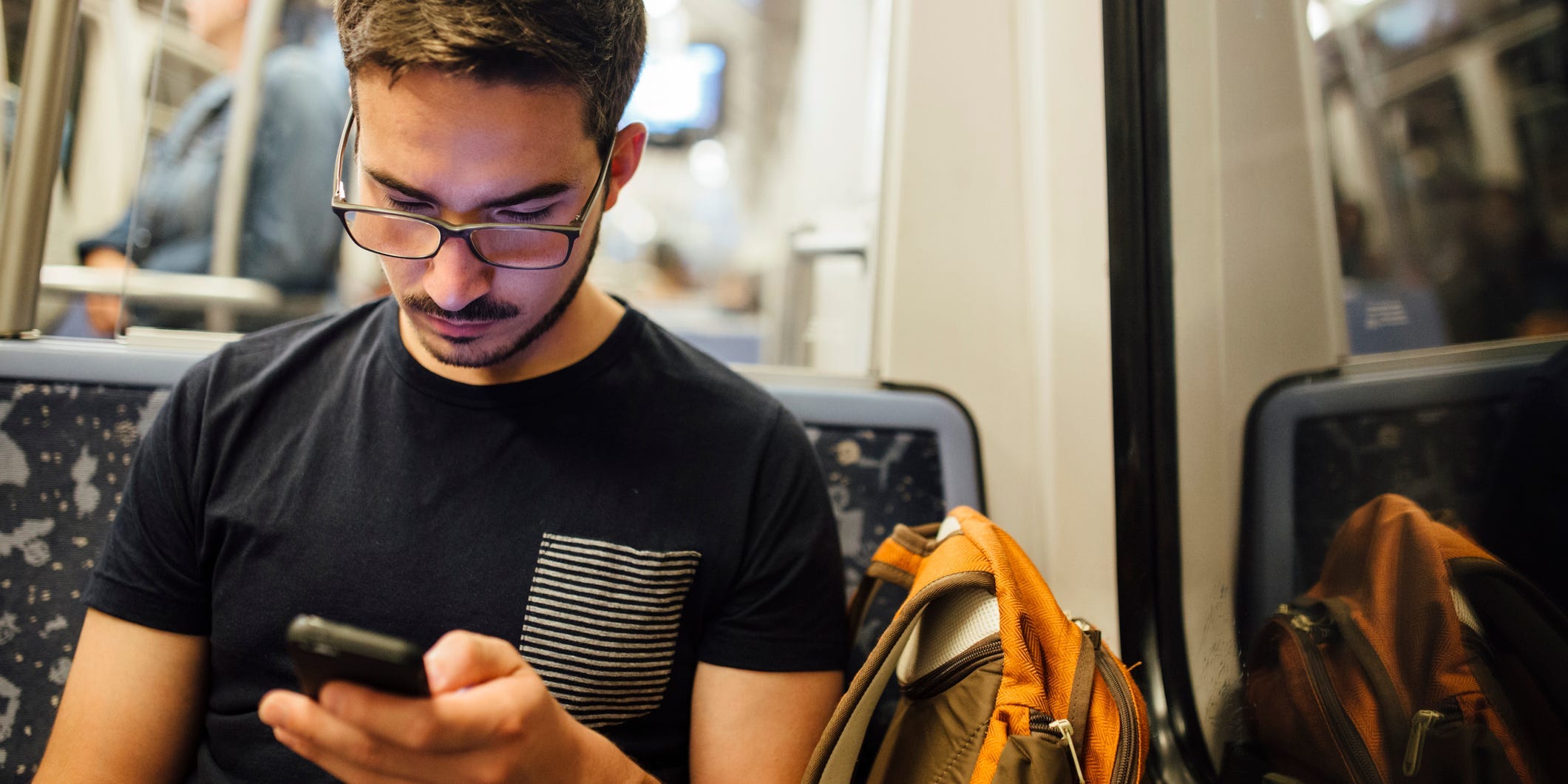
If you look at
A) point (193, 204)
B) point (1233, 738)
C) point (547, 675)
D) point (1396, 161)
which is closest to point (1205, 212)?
point (1396, 161)

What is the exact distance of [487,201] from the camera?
87cm

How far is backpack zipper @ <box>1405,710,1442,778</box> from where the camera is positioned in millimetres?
844

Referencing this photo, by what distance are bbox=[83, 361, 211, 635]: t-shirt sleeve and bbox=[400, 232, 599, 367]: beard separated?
1.03 ft

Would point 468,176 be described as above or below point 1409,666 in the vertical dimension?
above

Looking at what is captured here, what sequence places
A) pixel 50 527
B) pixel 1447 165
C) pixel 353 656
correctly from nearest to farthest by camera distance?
pixel 353 656
pixel 1447 165
pixel 50 527

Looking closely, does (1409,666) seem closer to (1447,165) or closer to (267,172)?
(1447,165)

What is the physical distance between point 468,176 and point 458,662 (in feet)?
1.51

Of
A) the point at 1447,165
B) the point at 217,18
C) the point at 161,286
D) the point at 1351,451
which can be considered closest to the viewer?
the point at 1447,165

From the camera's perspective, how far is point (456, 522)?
3.14ft

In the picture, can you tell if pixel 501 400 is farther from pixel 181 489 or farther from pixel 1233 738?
pixel 1233 738

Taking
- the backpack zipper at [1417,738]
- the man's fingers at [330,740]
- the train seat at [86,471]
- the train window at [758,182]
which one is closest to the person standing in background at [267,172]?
the train seat at [86,471]

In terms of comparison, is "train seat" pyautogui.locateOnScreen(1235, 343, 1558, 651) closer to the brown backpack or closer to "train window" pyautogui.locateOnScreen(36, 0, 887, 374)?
the brown backpack

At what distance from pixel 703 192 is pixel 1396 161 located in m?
12.5

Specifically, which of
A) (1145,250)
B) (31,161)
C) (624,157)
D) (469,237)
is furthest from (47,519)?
(1145,250)
